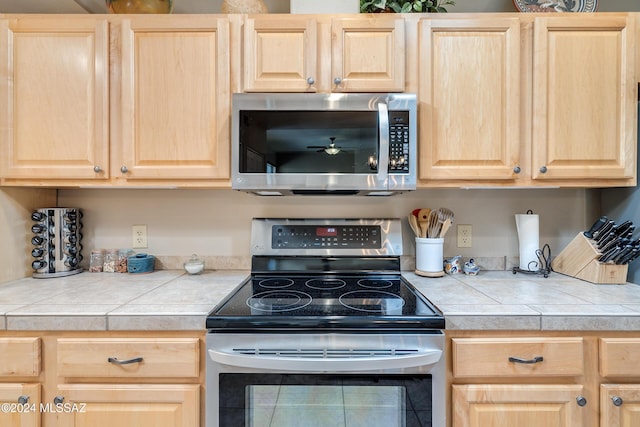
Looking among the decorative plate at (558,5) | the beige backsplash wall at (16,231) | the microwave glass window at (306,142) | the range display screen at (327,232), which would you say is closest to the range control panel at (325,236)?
the range display screen at (327,232)

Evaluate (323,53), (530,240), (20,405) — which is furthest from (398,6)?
(20,405)

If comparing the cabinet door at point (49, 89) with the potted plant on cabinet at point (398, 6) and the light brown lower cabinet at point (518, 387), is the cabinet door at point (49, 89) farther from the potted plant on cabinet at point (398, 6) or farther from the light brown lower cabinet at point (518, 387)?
the light brown lower cabinet at point (518, 387)

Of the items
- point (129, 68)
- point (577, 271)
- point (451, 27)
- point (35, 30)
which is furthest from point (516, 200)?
point (35, 30)

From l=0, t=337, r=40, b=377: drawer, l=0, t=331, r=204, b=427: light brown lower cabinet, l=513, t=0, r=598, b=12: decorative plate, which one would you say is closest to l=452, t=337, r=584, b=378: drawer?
l=0, t=331, r=204, b=427: light brown lower cabinet

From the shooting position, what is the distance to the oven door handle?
941 millimetres

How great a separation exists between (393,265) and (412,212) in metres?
0.28

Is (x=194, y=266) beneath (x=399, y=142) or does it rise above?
beneath

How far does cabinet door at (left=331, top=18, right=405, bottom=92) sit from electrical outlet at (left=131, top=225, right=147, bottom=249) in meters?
1.24

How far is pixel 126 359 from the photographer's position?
1.00 meters

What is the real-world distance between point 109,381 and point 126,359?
0.32ft

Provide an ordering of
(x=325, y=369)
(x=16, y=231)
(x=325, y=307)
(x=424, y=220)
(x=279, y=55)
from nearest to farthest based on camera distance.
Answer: (x=325, y=369)
(x=325, y=307)
(x=279, y=55)
(x=16, y=231)
(x=424, y=220)

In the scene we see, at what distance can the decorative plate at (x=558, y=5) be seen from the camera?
1.46m

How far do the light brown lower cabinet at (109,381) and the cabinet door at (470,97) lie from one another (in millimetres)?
1188

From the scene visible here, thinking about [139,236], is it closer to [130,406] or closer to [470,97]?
[130,406]
